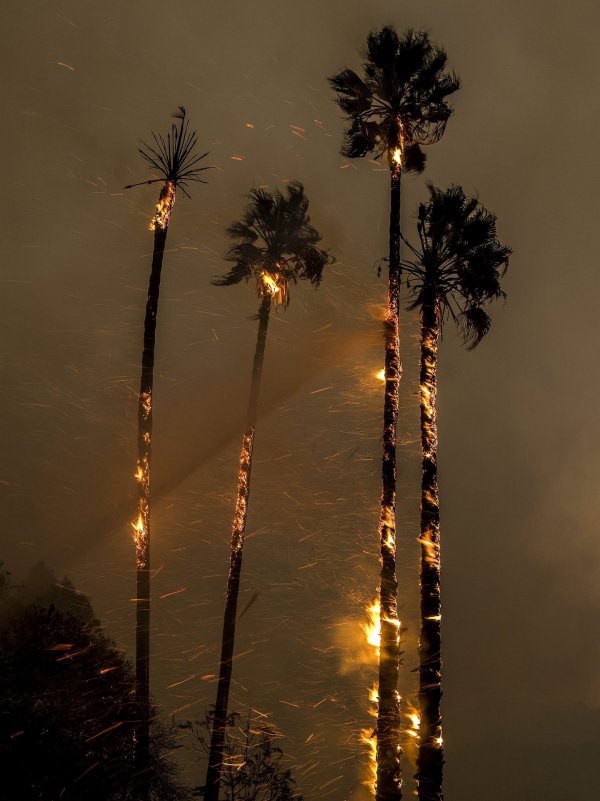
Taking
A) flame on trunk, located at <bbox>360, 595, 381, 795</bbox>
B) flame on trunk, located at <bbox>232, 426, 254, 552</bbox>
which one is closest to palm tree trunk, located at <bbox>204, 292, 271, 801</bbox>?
flame on trunk, located at <bbox>232, 426, 254, 552</bbox>

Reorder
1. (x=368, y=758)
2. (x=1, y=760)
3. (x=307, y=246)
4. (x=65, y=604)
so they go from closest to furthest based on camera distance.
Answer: (x=1, y=760) < (x=368, y=758) < (x=307, y=246) < (x=65, y=604)

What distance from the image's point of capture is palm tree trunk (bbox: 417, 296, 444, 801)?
42.2 feet

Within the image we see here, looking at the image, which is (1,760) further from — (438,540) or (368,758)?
(438,540)

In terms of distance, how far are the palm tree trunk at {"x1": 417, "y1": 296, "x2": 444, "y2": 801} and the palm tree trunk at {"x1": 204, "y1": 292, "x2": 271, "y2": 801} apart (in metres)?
5.52

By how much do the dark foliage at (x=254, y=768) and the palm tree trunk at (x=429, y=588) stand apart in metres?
11.2

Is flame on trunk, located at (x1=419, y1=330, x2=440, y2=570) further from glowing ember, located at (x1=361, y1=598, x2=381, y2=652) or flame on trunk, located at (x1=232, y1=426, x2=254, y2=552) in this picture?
flame on trunk, located at (x1=232, y1=426, x2=254, y2=552)

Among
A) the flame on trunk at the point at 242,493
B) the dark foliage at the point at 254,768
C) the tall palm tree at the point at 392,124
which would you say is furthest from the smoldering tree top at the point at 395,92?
the dark foliage at the point at 254,768

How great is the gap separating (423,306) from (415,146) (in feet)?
19.1

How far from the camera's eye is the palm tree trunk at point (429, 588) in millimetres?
12859

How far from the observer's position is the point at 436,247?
56.2 ft

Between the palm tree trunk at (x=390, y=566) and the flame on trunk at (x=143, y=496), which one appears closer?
the palm tree trunk at (x=390, y=566)

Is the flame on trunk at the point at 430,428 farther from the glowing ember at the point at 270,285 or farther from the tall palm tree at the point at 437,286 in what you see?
the glowing ember at the point at 270,285

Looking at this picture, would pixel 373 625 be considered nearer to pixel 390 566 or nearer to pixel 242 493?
pixel 390 566

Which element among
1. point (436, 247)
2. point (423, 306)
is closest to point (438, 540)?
point (423, 306)
